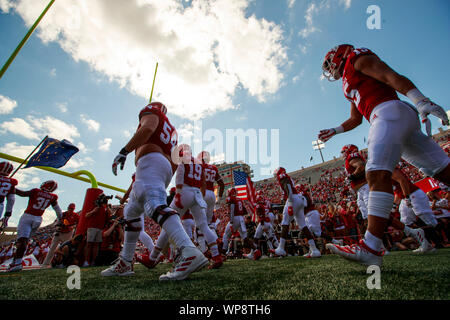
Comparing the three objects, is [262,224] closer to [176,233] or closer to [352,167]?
[352,167]

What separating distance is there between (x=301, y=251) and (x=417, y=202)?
6.28 meters

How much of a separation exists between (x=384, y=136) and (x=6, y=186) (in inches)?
346

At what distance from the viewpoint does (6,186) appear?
6211 millimetres

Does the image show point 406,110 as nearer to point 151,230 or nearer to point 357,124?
point 357,124

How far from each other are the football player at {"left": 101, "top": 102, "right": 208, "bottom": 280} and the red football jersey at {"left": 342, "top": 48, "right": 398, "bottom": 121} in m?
2.31

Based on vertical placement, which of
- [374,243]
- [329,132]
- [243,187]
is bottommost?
[374,243]

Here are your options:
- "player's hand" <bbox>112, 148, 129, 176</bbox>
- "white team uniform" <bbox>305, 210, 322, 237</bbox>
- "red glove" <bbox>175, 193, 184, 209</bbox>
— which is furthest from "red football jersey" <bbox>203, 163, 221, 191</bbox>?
"player's hand" <bbox>112, 148, 129, 176</bbox>

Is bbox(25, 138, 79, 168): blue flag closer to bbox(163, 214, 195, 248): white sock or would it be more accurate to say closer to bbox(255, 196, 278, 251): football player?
bbox(255, 196, 278, 251): football player

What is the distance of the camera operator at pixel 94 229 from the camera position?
20.7 ft

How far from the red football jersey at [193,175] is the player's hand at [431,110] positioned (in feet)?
13.3

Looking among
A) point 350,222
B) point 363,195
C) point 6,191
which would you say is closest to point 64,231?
point 6,191

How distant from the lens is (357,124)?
2971 millimetres

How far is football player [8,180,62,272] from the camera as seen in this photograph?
599cm

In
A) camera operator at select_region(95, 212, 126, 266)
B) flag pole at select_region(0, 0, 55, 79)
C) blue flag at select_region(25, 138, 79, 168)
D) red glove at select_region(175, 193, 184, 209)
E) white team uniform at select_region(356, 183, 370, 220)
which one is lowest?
camera operator at select_region(95, 212, 126, 266)
